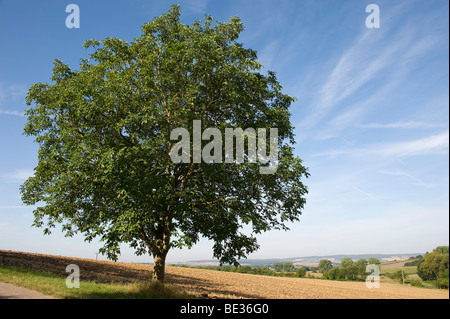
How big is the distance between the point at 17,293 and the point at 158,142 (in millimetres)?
9084

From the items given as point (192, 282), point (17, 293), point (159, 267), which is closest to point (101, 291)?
point (17, 293)

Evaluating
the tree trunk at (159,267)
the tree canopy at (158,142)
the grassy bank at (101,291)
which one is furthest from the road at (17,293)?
the tree trunk at (159,267)

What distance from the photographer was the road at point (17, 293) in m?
11.3

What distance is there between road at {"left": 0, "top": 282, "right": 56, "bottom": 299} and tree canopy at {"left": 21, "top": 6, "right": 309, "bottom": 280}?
3.84 metres

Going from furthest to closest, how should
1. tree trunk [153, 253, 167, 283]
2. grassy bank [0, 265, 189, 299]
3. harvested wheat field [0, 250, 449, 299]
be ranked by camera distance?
harvested wheat field [0, 250, 449, 299]
tree trunk [153, 253, 167, 283]
grassy bank [0, 265, 189, 299]

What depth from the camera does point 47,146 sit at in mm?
18453

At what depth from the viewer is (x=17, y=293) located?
39.3 ft

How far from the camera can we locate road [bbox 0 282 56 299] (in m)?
11.3

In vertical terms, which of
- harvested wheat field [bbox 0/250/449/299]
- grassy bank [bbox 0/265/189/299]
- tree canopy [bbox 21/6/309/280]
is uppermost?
tree canopy [bbox 21/6/309/280]

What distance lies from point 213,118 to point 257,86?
3.66 metres

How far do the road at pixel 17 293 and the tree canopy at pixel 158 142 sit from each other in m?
3.84

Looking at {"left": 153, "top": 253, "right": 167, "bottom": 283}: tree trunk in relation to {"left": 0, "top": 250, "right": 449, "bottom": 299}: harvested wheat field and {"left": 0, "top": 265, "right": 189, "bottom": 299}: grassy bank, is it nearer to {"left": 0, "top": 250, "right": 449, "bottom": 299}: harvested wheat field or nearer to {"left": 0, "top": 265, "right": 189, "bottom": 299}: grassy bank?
{"left": 0, "top": 250, "right": 449, "bottom": 299}: harvested wheat field

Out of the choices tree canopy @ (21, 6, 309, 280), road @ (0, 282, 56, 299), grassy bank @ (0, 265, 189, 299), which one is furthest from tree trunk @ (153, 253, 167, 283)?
road @ (0, 282, 56, 299)
